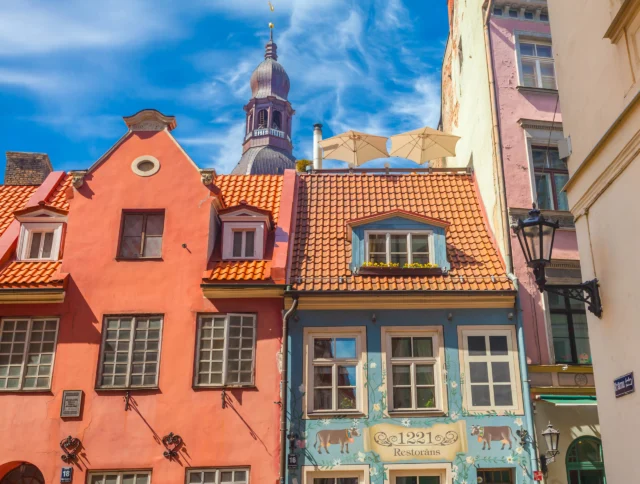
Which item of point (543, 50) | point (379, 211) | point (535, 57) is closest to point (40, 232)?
point (379, 211)

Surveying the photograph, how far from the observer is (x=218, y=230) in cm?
1614

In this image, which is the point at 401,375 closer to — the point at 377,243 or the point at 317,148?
the point at 377,243

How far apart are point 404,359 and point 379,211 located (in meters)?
4.22

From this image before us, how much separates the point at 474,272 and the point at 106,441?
848 cm

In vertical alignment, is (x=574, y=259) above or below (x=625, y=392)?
above

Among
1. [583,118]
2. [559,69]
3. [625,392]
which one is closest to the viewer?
[625,392]

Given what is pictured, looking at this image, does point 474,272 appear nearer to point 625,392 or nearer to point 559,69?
point 559,69

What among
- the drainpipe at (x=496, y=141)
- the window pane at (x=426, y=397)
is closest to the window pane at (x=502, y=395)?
the window pane at (x=426, y=397)

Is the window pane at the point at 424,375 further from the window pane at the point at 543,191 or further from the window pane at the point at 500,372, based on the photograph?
the window pane at the point at 543,191

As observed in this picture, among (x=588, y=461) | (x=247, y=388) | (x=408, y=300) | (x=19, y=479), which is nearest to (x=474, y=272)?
(x=408, y=300)

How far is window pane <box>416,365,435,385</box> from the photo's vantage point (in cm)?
1394

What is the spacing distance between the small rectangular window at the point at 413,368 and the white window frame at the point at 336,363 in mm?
503

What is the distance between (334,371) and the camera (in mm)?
14000

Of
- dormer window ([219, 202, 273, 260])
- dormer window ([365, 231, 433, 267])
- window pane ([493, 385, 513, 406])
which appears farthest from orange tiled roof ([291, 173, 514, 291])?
window pane ([493, 385, 513, 406])
